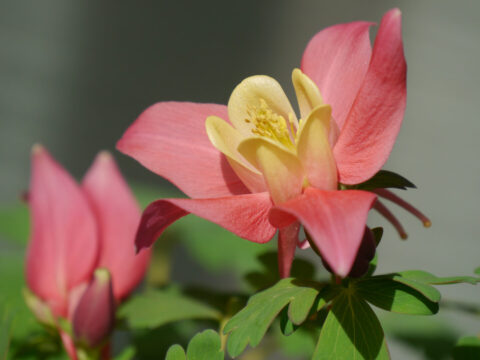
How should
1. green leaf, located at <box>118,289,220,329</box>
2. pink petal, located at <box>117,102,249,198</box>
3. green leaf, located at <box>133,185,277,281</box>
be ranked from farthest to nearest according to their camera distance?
green leaf, located at <box>133,185,277,281</box>
green leaf, located at <box>118,289,220,329</box>
pink petal, located at <box>117,102,249,198</box>

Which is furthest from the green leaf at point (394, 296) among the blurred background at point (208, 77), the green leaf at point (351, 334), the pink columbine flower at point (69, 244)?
the blurred background at point (208, 77)

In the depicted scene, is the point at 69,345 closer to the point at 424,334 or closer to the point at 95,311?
the point at 95,311

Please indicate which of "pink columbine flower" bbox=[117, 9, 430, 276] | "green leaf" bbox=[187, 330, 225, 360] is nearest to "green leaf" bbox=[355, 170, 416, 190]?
"pink columbine flower" bbox=[117, 9, 430, 276]

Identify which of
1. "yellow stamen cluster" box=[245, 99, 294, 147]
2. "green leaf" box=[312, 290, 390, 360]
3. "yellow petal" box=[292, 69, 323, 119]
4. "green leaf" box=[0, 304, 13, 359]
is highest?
"yellow petal" box=[292, 69, 323, 119]

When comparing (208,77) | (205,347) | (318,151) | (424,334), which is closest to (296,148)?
(318,151)

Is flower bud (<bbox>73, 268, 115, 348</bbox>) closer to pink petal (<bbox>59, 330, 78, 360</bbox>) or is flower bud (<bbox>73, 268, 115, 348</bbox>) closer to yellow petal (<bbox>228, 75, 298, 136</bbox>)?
pink petal (<bbox>59, 330, 78, 360</bbox>)

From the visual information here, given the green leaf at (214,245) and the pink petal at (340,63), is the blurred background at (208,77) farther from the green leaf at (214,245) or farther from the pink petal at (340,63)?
the pink petal at (340,63)

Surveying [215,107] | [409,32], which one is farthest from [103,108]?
[215,107]
